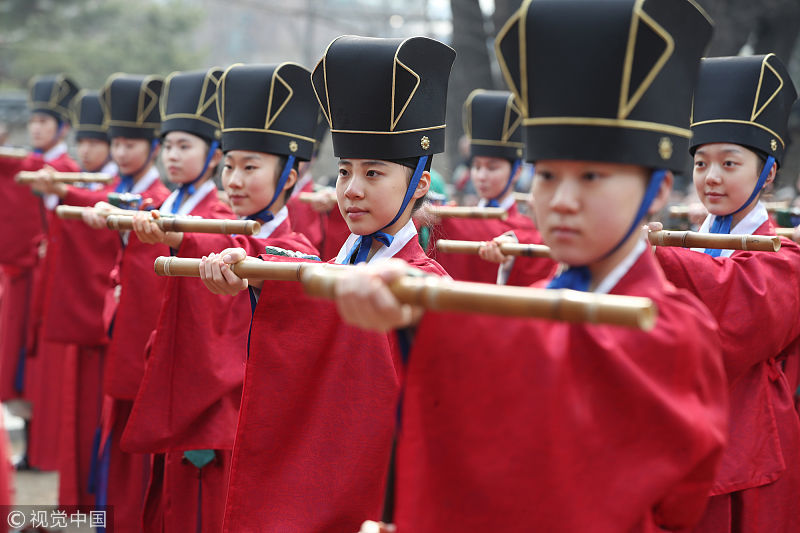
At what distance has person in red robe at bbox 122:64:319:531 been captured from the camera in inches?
169

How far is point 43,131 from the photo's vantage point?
9320 mm

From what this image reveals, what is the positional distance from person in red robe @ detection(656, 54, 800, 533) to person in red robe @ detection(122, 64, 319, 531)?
1.89 meters

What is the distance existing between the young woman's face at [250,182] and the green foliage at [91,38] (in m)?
17.0

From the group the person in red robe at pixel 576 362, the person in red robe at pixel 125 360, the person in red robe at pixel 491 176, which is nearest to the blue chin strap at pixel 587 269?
the person in red robe at pixel 576 362

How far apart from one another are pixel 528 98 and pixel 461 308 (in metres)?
0.73

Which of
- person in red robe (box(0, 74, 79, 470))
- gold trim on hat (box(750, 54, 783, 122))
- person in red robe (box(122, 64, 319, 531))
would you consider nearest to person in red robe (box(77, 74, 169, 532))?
person in red robe (box(122, 64, 319, 531))

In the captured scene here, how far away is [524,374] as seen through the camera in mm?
2119

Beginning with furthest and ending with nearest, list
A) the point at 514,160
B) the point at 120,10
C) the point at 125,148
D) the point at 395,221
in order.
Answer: the point at 120,10 → the point at 514,160 → the point at 125,148 → the point at 395,221

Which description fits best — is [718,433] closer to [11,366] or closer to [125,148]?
[125,148]

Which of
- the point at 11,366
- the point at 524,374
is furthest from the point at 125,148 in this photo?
the point at 524,374

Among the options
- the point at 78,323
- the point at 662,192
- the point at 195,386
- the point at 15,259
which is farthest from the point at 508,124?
the point at 662,192

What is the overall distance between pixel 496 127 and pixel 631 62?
518cm

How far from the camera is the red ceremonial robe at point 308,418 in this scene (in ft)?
10.5

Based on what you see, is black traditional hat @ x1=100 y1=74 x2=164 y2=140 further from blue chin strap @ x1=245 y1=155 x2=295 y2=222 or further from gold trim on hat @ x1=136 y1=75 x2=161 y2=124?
blue chin strap @ x1=245 y1=155 x2=295 y2=222
